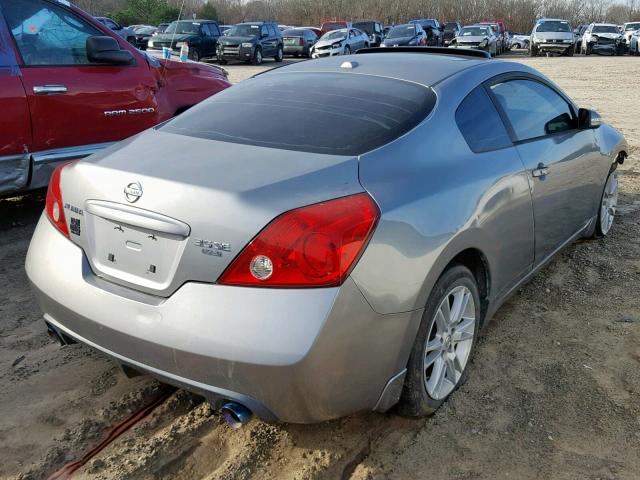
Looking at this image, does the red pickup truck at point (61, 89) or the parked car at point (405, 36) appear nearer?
the red pickup truck at point (61, 89)

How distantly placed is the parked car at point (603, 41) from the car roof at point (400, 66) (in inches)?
1241

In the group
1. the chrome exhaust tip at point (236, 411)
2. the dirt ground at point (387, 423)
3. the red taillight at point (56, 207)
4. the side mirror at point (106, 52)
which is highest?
the side mirror at point (106, 52)

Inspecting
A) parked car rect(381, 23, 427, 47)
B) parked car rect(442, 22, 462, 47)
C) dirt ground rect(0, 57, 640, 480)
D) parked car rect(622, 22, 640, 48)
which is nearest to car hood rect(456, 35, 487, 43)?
parked car rect(381, 23, 427, 47)

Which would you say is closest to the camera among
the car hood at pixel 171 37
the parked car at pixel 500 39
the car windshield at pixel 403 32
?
the car hood at pixel 171 37

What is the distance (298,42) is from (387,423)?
30549mm

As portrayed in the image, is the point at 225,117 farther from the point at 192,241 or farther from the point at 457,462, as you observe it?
the point at 457,462

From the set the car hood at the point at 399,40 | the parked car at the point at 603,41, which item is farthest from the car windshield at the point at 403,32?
the parked car at the point at 603,41

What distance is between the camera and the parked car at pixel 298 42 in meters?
31.4

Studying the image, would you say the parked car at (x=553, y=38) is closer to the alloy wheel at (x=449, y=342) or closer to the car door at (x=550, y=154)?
the car door at (x=550, y=154)

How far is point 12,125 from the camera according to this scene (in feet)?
15.0

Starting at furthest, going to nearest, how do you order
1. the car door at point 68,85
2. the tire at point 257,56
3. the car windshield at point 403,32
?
the car windshield at point 403,32
the tire at point 257,56
the car door at point 68,85

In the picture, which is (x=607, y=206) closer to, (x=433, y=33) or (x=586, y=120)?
(x=586, y=120)

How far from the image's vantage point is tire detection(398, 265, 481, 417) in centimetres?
255

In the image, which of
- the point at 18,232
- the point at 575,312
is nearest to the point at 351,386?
the point at 575,312
